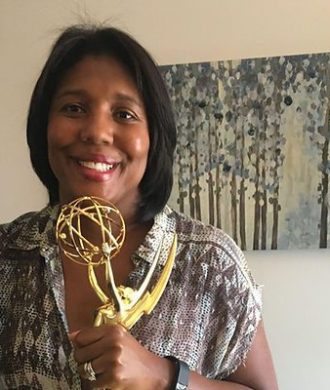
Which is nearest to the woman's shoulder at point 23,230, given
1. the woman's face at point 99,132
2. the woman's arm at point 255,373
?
the woman's face at point 99,132

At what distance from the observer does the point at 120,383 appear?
658mm

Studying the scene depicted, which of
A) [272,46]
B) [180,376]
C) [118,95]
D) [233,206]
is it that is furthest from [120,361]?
[272,46]

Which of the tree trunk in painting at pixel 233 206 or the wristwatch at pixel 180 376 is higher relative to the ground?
the tree trunk in painting at pixel 233 206

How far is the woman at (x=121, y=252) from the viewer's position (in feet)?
2.68

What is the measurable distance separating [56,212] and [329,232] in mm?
868

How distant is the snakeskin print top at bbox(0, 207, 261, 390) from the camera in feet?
2.76

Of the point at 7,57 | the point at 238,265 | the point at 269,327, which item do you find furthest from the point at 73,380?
the point at 7,57

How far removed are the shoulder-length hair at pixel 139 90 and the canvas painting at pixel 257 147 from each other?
0.67 meters

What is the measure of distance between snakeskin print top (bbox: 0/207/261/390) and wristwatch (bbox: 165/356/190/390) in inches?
3.4

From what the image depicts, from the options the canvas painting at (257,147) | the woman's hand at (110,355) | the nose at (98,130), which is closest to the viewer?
the woman's hand at (110,355)

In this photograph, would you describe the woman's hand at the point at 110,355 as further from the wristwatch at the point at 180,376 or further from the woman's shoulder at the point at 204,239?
the woman's shoulder at the point at 204,239

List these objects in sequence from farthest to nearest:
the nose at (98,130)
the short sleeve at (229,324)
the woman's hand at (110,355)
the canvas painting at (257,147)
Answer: the canvas painting at (257,147)
the short sleeve at (229,324)
the nose at (98,130)
the woman's hand at (110,355)

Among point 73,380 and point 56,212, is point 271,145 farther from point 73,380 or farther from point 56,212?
point 73,380

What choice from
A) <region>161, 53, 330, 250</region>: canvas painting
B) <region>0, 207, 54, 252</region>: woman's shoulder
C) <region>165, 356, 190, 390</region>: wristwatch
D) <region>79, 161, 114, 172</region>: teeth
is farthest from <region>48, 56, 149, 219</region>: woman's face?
<region>161, 53, 330, 250</region>: canvas painting
